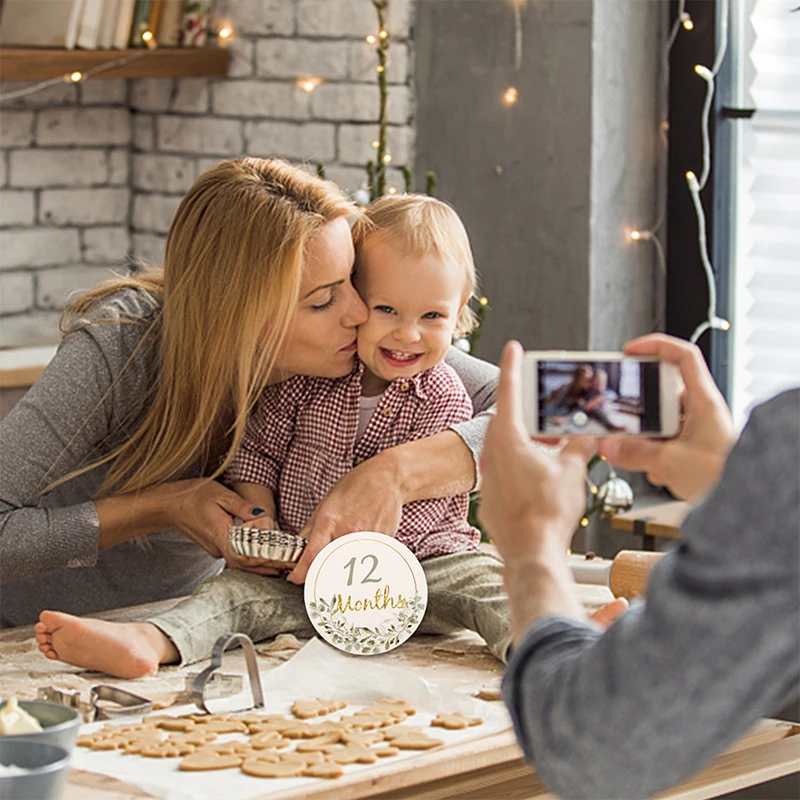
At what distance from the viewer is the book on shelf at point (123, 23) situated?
3.50 metres

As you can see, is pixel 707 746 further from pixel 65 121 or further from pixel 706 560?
pixel 65 121

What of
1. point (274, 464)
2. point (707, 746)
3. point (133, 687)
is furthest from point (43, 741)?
point (274, 464)

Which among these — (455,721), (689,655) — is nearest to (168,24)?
(455,721)

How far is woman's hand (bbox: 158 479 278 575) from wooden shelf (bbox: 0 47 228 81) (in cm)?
186

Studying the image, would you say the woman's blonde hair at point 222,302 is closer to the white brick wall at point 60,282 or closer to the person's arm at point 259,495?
the person's arm at point 259,495

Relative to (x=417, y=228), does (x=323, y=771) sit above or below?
below

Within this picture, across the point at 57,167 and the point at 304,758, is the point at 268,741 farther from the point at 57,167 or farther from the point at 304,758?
the point at 57,167

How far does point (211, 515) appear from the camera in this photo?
6.01 feet

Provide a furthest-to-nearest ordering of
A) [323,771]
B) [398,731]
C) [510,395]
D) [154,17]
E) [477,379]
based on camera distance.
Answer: [154,17] → [477,379] → [398,731] → [323,771] → [510,395]

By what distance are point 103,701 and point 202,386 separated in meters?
0.50

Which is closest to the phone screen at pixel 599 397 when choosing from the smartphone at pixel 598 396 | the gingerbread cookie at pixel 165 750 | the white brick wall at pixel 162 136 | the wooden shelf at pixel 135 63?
the smartphone at pixel 598 396

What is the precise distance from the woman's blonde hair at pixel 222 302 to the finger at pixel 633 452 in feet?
2.31

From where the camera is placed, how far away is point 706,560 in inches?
30.5

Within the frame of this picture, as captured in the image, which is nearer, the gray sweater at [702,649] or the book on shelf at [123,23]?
the gray sweater at [702,649]
